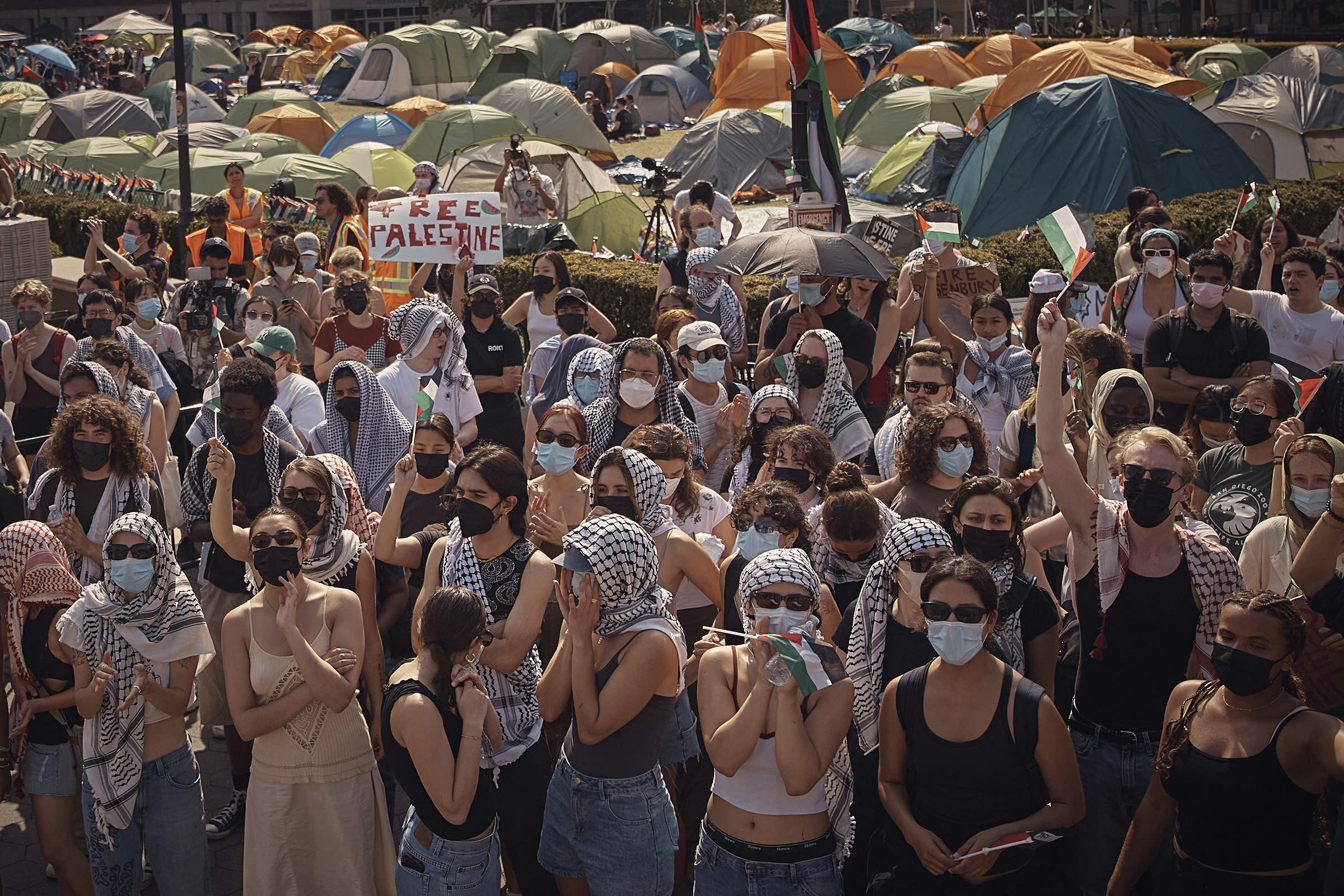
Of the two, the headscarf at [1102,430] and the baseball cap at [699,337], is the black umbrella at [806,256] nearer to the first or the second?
the baseball cap at [699,337]

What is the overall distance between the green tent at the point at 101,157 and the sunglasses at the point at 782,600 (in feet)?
68.9

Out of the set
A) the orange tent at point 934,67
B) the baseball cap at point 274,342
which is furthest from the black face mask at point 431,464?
the orange tent at point 934,67

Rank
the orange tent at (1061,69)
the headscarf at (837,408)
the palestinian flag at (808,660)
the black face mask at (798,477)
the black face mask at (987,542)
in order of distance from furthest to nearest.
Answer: the orange tent at (1061,69) → the headscarf at (837,408) → the black face mask at (798,477) → the black face mask at (987,542) → the palestinian flag at (808,660)

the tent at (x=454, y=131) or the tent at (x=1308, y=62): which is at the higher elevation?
the tent at (x=1308, y=62)

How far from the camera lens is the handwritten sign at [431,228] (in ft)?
28.4

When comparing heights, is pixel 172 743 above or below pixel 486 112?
below

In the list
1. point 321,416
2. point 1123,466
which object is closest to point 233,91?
point 321,416

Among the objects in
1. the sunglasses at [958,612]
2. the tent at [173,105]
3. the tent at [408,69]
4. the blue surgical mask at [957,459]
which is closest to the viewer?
the sunglasses at [958,612]

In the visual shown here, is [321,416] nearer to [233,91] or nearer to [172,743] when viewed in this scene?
[172,743]

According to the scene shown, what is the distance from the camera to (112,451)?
18.0 feet

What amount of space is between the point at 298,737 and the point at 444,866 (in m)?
0.78

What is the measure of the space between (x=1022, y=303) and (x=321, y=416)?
289 inches

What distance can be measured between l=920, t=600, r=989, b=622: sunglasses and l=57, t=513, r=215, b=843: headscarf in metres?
2.59

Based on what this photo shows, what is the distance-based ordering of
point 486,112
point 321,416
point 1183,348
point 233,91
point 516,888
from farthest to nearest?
point 233,91
point 486,112
point 1183,348
point 321,416
point 516,888
